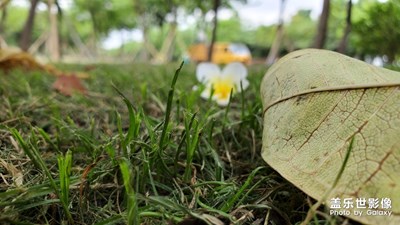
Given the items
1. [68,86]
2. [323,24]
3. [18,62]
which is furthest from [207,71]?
[18,62]

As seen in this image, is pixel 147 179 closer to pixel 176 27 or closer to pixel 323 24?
pixel 323 24

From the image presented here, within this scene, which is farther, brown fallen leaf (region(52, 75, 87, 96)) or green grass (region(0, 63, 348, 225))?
brown fallen leaf (region(52, 75, 87, 96))

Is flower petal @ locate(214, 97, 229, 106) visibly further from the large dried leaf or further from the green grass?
the large dried leaf

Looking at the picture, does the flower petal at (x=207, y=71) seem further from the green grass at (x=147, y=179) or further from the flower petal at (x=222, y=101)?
the green grass at (x=147, y=179)

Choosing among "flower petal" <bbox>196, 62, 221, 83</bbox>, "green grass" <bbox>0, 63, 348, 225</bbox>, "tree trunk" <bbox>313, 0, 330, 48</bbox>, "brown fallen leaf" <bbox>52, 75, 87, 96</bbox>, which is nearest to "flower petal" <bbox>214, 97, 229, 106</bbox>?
"flower petal" <bbox>196, 62, 221, 83</bbox>

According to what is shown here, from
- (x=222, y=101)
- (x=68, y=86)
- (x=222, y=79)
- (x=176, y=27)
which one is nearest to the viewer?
(x=222, y=101)

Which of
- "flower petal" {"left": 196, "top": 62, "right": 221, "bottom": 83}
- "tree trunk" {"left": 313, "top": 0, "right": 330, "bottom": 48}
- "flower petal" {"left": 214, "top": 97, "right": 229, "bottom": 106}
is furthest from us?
"tree trunk" {"left": 313, "top": 0, "right": 330, "bottom": 48}

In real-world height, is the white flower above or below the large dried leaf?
below
